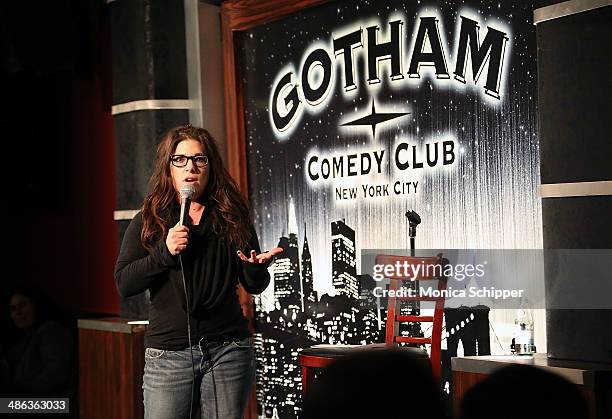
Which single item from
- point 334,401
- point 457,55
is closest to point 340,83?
point 457,55

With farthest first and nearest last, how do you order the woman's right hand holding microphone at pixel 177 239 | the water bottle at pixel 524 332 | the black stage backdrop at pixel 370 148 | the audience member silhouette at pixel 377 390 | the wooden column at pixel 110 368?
the wooden column at pixel 110 368, the black stage backdrop at pixel 370 148, the water bottle at pixel 524 332, the woman's right hand holding microphone at pixel 177 239, the audience member silhouette at pixel 377 390

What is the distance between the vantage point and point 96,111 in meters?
6.22

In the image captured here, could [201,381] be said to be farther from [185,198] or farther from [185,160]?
[185,160]

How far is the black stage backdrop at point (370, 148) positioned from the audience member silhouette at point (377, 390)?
8.60ft

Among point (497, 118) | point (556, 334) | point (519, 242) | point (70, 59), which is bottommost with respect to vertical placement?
point (556, 334)

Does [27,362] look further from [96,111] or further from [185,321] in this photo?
[185,321]

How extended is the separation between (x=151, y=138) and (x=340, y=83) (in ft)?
3.70

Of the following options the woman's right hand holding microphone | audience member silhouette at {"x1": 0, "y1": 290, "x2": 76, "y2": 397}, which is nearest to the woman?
the woman's right hand holding microphone

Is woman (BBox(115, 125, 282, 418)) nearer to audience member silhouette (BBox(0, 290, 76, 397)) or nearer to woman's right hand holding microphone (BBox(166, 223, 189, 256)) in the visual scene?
woman's right hand holding microphone (BBox(166, 223, 189, 256))

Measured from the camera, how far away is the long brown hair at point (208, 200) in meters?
3.03

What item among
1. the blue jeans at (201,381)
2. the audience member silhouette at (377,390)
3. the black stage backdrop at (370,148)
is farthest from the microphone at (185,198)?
the audience member silhouette at (377,390)

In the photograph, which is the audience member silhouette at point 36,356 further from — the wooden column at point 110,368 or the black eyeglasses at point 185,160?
the black eyeglasses at point 185,160

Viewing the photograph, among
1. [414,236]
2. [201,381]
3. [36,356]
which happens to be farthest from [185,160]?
[36,356]

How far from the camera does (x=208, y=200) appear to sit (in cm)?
312
